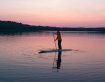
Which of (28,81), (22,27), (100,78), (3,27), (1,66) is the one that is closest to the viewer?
(28,81)

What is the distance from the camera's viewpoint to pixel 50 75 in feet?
A: 40.2

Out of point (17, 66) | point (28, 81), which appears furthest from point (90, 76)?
point (17, 66)

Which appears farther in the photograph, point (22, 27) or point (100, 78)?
point (22, 27)

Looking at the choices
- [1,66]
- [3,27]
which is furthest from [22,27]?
[1,66]

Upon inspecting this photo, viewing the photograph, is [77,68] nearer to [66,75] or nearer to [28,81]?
[66,75]

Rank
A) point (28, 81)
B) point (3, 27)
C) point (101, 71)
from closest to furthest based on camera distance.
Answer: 1. point (28, 81)
2. point (101, 71)
3. point (3, 27)

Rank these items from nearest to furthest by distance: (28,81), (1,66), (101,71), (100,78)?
(28,81) < (100,78) < (101,71) < (1,66)

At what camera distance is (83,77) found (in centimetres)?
1192

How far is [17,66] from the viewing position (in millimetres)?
14938

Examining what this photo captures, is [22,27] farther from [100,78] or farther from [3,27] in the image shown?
[100,78]

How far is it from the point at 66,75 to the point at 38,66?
3203mm

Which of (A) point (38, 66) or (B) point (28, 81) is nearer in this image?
(B) point (28, 81)

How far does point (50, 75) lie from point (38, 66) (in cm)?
287

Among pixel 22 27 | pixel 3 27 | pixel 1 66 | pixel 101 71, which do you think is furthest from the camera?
pixel 22 27
